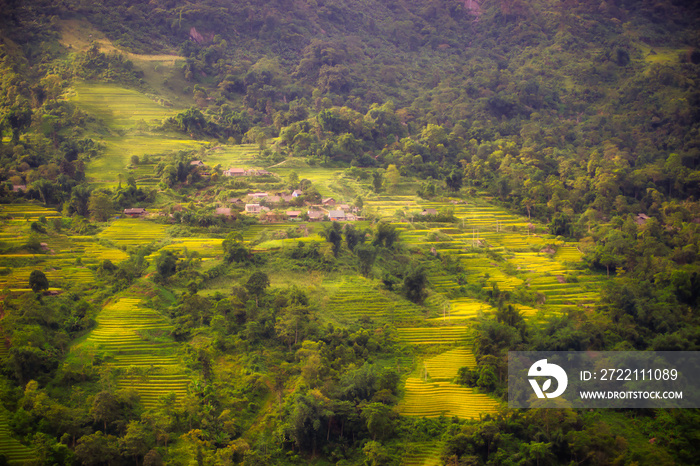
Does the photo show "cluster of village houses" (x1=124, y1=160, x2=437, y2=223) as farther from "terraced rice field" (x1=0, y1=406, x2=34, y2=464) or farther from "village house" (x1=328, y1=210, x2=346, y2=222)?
"terraced rice field" (x1=0, y1=406, x2=34, y2=464)

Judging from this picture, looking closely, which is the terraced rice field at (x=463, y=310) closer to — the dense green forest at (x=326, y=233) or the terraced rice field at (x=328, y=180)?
the dense green forest at (x=326, y=233)

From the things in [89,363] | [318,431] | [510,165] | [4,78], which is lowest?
[318,431]

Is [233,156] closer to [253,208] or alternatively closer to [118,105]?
[253,208]

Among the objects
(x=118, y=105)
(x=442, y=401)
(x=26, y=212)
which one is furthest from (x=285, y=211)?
(x=118, y=105)

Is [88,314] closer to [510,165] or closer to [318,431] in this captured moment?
[318,431]

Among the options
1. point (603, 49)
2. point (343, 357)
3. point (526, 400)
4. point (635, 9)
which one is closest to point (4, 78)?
point (343, 357)

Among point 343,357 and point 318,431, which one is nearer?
point 318,431

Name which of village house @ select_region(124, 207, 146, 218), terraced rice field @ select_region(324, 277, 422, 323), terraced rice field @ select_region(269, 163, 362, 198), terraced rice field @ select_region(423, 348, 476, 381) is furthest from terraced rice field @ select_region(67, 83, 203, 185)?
terraced rice field @ select_region(423, 348, 476, 381)
